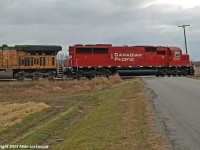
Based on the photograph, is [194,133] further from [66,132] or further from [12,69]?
[12,69]

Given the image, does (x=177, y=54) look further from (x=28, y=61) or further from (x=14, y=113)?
(x=14, y=113)

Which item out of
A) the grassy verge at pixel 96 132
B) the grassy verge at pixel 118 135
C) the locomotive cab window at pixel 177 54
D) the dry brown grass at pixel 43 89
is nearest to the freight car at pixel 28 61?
the dry brown grass at pixel 43 89

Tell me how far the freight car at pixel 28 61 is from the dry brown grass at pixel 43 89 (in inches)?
291

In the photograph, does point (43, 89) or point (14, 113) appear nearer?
point (14, 113)

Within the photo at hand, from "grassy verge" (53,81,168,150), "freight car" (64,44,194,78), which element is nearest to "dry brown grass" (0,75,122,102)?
"freight car" (64,44,194,78)

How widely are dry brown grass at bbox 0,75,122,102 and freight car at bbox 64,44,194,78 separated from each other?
28.9ft

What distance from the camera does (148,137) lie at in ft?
33.1

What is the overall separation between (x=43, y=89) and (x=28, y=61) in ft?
35.6

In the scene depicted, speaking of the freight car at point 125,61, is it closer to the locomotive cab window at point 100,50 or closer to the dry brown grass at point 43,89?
the locomotive cab window at point 100,50

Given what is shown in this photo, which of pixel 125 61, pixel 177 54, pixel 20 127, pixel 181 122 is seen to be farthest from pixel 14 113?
pixel 177 54

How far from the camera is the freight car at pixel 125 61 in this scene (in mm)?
48375

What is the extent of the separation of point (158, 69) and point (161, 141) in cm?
4391

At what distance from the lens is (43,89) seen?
3434 centimetres

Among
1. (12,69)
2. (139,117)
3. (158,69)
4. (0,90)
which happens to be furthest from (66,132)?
(158,69)
